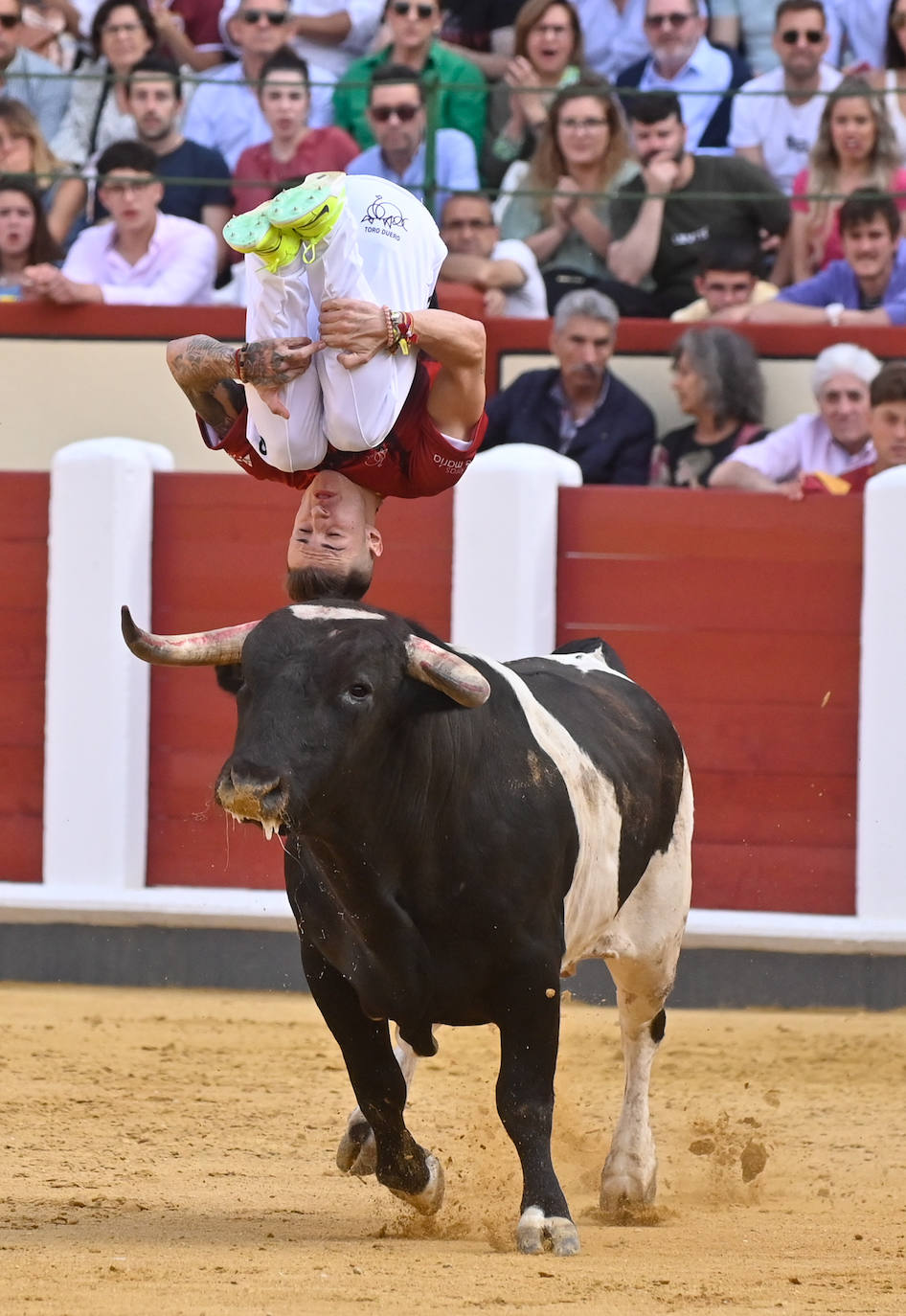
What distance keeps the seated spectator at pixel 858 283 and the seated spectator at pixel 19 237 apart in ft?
8.28

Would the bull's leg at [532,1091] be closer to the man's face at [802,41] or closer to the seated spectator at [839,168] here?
the seated spectator at [839,168]

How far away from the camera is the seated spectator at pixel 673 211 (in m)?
7.48

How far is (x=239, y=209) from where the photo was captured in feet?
25.9

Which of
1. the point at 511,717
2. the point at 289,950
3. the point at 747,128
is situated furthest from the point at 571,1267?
the point at 747,128

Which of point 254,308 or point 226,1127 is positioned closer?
point 254,308

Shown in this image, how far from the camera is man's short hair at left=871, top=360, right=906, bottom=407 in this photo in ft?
21.1

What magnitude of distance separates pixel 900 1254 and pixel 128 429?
16.3 feet

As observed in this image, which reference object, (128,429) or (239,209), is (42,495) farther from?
(239,209)

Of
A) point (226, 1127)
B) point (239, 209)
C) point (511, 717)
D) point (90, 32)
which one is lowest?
point (226, 1127)

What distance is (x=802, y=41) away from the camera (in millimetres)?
7770

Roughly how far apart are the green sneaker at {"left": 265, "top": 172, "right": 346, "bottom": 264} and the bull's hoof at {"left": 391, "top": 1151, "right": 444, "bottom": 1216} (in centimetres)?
159

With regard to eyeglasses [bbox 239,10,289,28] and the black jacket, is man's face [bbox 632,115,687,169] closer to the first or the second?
the black jacket

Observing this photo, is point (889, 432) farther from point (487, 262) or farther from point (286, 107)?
point (286, 107)

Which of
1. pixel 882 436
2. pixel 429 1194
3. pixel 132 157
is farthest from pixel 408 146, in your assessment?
pixel 429 1194
